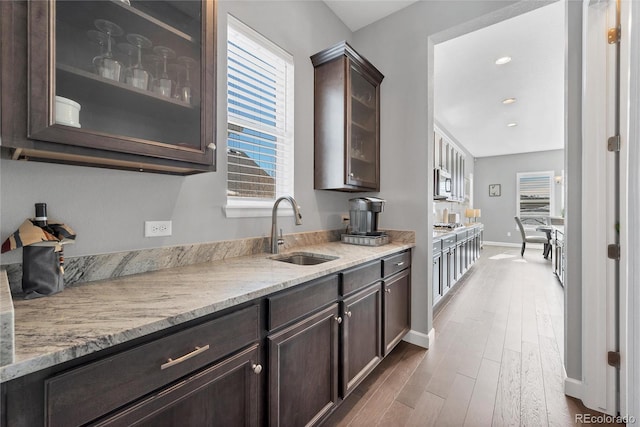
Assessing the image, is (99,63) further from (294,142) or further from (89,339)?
(294,142)

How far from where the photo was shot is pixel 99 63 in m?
1.03

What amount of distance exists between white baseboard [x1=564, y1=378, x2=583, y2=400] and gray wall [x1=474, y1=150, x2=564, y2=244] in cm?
830

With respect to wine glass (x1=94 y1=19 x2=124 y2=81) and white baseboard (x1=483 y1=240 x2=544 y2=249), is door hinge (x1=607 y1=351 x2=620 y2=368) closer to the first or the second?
wine glass (x1=94 y1=19 x2=124 y2=81)

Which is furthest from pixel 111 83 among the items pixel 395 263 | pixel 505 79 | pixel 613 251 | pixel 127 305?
pixel 505 79

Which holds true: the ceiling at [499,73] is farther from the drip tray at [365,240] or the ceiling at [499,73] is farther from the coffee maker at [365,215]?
the drip tray at [365,240]

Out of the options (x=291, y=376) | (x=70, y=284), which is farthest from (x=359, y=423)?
(x=70, y=284)

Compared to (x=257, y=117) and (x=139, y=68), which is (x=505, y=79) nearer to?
(x=257, y=117)

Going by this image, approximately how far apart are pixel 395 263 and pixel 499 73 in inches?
127

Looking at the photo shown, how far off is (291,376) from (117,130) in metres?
1.26

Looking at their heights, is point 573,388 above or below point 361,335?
below

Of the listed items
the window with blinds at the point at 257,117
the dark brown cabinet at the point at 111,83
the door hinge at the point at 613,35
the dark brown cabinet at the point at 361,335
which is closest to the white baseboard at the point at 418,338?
the dark brown cabinet at the point at 361,335

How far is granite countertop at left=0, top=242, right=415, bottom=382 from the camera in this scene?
0.62 metres

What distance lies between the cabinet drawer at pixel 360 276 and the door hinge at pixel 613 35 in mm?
1911

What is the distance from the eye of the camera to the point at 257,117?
1970 mm
